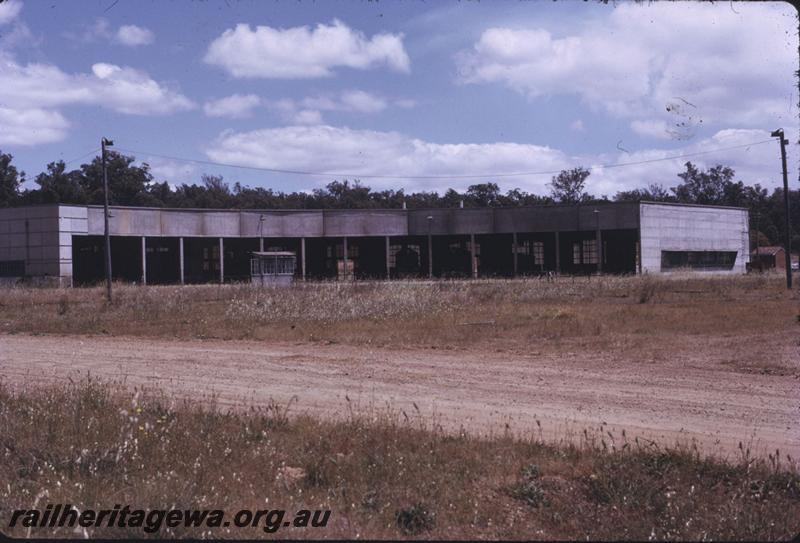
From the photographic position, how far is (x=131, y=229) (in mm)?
62000

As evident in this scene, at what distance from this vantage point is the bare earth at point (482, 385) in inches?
376

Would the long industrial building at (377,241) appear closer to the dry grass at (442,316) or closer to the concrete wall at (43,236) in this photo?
the concrete wall at (43,236)

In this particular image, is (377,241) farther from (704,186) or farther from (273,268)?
(704,186)

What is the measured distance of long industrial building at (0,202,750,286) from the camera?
6044 cm

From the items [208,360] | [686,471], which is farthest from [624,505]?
[208,360]

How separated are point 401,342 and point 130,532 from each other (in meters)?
12.9

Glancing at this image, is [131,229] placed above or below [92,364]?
above

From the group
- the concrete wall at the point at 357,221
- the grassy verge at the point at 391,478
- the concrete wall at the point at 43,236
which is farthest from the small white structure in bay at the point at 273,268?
the grassy verge at the point at 391,478

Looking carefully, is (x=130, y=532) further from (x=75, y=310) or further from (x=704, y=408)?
(x=75, y=310)

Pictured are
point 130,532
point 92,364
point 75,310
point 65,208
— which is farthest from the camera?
point 65,208

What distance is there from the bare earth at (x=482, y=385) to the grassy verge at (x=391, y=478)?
103 cm

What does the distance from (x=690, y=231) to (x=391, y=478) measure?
6424 cm

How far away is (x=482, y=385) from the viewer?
1254 centimetres

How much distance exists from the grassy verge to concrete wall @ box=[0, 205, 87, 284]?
53.6 m
